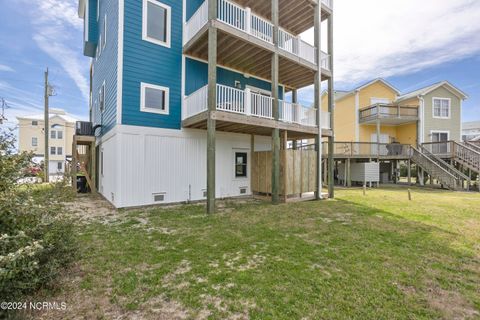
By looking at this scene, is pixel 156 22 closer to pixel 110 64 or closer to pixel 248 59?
pixel 110 64

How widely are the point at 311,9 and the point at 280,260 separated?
40.6ft

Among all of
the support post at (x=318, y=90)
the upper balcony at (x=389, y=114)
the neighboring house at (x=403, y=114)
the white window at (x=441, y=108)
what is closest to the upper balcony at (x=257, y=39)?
the support post at (x=318, y=90)

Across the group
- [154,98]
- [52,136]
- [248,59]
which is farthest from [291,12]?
[52,136]

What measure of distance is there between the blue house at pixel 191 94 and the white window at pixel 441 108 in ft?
50.9

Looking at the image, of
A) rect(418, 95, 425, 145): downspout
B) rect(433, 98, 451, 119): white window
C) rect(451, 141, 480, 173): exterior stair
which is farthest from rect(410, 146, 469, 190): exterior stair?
rect(433, 98, 451, 119): white window

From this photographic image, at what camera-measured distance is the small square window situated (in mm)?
11477

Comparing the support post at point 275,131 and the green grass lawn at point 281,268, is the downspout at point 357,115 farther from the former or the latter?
the green grass lawn at point 281,268

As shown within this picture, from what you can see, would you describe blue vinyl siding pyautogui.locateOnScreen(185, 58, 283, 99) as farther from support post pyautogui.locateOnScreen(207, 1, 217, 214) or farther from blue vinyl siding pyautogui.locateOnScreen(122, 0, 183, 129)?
support post pyautogui.locateOnScreen(207, 1, 217, 214)

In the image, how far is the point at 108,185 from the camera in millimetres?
9680

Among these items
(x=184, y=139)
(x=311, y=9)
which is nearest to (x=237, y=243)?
(x=184, y=139)

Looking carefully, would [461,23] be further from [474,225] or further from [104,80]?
[104,80]

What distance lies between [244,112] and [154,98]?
12.2 ft

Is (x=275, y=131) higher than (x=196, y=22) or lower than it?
lower

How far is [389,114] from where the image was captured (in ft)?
61.6
